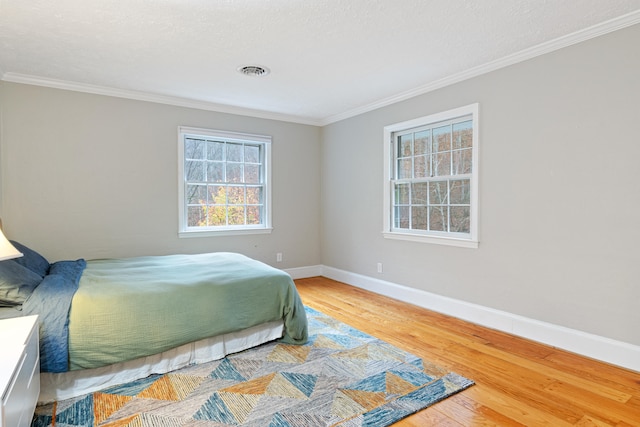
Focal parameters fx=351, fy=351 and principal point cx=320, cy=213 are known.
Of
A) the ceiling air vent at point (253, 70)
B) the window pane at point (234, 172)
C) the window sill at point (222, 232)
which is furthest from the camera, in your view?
the window pane at point (234, 172)

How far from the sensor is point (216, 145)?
15.1 feet

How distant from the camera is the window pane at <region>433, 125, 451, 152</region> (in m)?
3.65

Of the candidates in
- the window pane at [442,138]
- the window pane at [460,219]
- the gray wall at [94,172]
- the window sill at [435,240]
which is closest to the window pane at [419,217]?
the window sill at [435,240]

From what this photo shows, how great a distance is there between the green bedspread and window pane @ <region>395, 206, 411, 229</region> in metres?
1.88

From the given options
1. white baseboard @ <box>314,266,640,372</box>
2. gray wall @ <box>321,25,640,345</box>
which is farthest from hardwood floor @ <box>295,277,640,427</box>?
gray wall @ <box>321,25,640,345</box>

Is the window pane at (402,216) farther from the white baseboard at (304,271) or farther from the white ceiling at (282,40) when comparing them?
the white baseboard at (304,271)

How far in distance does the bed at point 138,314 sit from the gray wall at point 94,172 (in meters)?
0.85

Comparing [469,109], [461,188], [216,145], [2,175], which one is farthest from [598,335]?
[2,175]

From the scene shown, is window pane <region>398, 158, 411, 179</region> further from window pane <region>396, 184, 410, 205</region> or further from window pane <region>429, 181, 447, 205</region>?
window pane <region>429, 181, 447, 205</region>

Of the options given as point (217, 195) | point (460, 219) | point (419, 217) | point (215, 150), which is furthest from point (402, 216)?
point (215, 150)

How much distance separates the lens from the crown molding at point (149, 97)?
3.45m

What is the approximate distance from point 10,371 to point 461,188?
3.50m

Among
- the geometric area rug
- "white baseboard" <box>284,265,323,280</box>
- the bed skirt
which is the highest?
"white baseboard" <box>284,265,323,280</box>

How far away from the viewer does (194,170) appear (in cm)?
445
